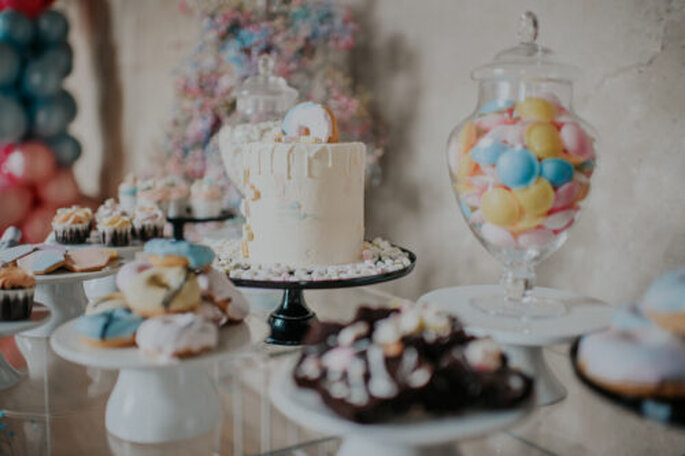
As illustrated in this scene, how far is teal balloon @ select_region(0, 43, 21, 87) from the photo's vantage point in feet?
13.7

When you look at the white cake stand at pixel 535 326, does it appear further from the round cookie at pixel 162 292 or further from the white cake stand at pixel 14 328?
the white cake stand at pixel 14 328

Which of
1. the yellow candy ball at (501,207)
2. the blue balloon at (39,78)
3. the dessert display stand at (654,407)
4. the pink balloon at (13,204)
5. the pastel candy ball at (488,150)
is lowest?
the pink balloon at (13,204)

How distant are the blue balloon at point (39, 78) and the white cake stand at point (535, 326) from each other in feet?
12.5

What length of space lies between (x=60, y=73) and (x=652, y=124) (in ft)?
12.6

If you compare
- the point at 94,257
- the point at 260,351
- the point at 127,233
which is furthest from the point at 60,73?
the point at 260,351

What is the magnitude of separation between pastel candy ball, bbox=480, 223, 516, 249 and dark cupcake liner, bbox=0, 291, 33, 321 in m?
0.97

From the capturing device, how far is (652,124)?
2201mm

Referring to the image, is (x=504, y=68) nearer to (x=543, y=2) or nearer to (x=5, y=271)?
(x=5, y=271)

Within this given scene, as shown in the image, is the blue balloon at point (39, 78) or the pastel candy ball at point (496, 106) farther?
the blue balloon at point (39, 78)

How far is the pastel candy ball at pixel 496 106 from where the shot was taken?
54.2 inches

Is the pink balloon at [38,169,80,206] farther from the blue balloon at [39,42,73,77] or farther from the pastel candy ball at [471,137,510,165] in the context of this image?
the pastel candy ball at [471,137,510,165]

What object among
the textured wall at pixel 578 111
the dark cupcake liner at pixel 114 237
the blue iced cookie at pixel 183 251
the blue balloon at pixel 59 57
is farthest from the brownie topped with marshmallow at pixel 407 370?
the blue balloon at pixel 59 57

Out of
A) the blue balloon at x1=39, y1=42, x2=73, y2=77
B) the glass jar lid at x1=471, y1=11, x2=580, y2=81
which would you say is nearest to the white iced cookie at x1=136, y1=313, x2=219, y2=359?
the glass jar lid at x1=471, y1=11, x2=580, y2=81

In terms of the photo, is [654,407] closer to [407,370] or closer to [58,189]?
[407,370]
